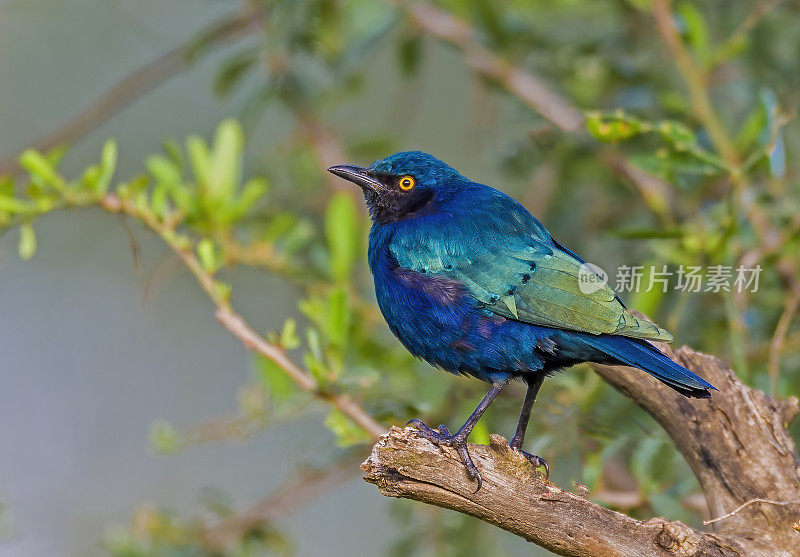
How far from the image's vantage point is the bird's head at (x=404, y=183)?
3.46 meters

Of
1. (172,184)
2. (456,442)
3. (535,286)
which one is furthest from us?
(172,184)

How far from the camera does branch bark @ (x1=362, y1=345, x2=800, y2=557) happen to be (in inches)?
96.3

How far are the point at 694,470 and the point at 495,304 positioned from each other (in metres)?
0.80

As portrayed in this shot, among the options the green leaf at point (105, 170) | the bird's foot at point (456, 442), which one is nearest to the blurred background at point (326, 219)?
the green leaf at point (105, 170)

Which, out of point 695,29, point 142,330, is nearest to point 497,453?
point 695,29

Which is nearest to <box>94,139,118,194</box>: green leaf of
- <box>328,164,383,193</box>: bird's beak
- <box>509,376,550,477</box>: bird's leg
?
<box>328,164,383,193</box>: bird's beak

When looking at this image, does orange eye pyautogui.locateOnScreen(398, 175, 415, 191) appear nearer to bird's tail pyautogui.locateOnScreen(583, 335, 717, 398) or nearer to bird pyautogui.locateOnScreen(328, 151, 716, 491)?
bird pyautogui.locateOnScreen(328, 151, 716, 491)

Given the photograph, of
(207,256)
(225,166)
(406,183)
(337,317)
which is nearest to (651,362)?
(406,183)

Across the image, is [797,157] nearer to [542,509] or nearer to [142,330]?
[542,509]

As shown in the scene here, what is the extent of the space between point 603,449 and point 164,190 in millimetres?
1962

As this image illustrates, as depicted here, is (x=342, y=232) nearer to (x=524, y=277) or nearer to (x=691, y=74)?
(x=524, y=277)

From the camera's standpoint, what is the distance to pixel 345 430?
3.50m

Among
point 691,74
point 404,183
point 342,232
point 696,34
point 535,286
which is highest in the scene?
point 696,34

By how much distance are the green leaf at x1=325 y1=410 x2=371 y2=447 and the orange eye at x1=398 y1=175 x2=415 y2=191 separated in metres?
0.87
